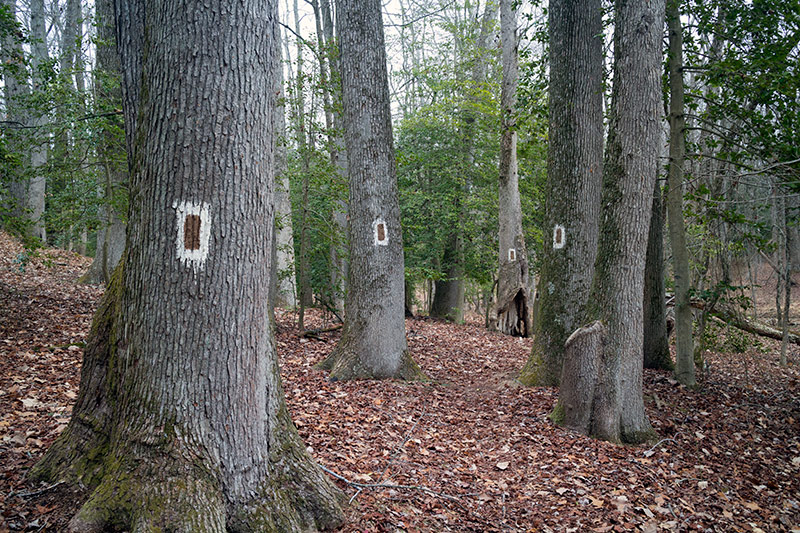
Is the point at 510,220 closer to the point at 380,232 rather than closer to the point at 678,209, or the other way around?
the point at 678,209

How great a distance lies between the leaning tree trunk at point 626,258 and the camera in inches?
215

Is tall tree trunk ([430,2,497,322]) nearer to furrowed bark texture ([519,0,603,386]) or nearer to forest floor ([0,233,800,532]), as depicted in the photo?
furrowed bark texture ([519,0,603,386])

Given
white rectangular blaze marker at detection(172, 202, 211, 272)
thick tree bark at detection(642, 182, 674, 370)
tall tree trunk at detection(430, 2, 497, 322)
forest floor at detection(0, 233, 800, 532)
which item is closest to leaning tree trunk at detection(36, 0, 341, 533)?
white rectangular blaze marker at detection(172, 202, 211, 272)

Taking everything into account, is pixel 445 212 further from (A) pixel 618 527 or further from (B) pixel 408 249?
(A) pixel 618 527

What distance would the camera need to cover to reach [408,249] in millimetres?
14664

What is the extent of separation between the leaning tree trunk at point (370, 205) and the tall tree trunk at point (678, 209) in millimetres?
4161

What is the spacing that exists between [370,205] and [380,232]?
0.39 metres

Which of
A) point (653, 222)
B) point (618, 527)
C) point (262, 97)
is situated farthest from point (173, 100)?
point (653, 222)

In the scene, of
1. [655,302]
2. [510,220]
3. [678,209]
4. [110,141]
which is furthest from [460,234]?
[110,141]

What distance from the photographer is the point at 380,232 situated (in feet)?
22.3

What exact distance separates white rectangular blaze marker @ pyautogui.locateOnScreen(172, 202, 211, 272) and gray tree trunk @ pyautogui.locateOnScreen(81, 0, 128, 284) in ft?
17.8

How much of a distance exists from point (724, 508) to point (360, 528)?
10.9 feet

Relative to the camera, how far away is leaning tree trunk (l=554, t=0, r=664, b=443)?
5.46 metres

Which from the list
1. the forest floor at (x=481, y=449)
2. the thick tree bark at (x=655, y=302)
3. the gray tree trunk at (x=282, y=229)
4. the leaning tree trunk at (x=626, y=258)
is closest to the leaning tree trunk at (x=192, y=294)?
the forest floor at (x=481, y=449)
